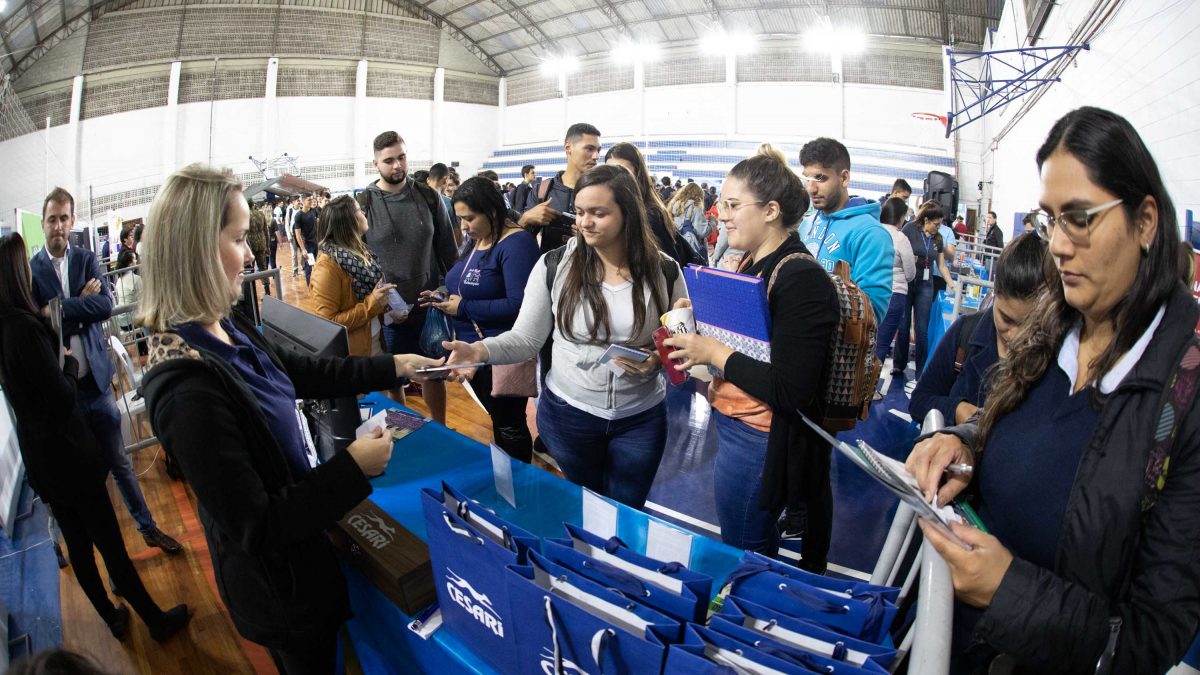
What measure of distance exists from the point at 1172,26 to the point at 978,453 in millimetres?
4090

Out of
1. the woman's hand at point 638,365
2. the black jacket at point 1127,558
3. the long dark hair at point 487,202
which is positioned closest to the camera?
the black jacket at point 1127,558

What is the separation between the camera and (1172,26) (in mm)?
3375

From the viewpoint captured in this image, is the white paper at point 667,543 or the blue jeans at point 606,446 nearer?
the white paper at point 667,543

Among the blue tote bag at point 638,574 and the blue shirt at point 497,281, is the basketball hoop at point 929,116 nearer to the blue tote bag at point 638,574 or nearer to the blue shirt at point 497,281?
the blue shirt at point 497,281

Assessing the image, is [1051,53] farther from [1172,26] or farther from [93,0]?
[93,0]

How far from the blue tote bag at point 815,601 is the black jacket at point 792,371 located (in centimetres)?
56

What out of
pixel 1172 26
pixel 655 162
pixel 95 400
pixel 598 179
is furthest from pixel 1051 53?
pixel 655 162

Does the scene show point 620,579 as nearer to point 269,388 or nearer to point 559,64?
point 269,388

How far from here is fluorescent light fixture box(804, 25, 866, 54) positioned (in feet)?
50.6

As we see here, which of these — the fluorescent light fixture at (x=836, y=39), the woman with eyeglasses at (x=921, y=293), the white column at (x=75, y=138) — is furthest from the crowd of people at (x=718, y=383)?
the white column at (x=75, y=138)

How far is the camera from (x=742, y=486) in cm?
178

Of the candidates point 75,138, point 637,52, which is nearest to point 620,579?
point 75,138

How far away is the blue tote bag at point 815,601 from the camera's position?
955 millimetres

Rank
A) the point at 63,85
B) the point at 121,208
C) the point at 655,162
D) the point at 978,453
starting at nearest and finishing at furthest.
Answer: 1. the point at 978,453
2. the point at 63,85
3. the point at 121,208
4. the point at 655,162
